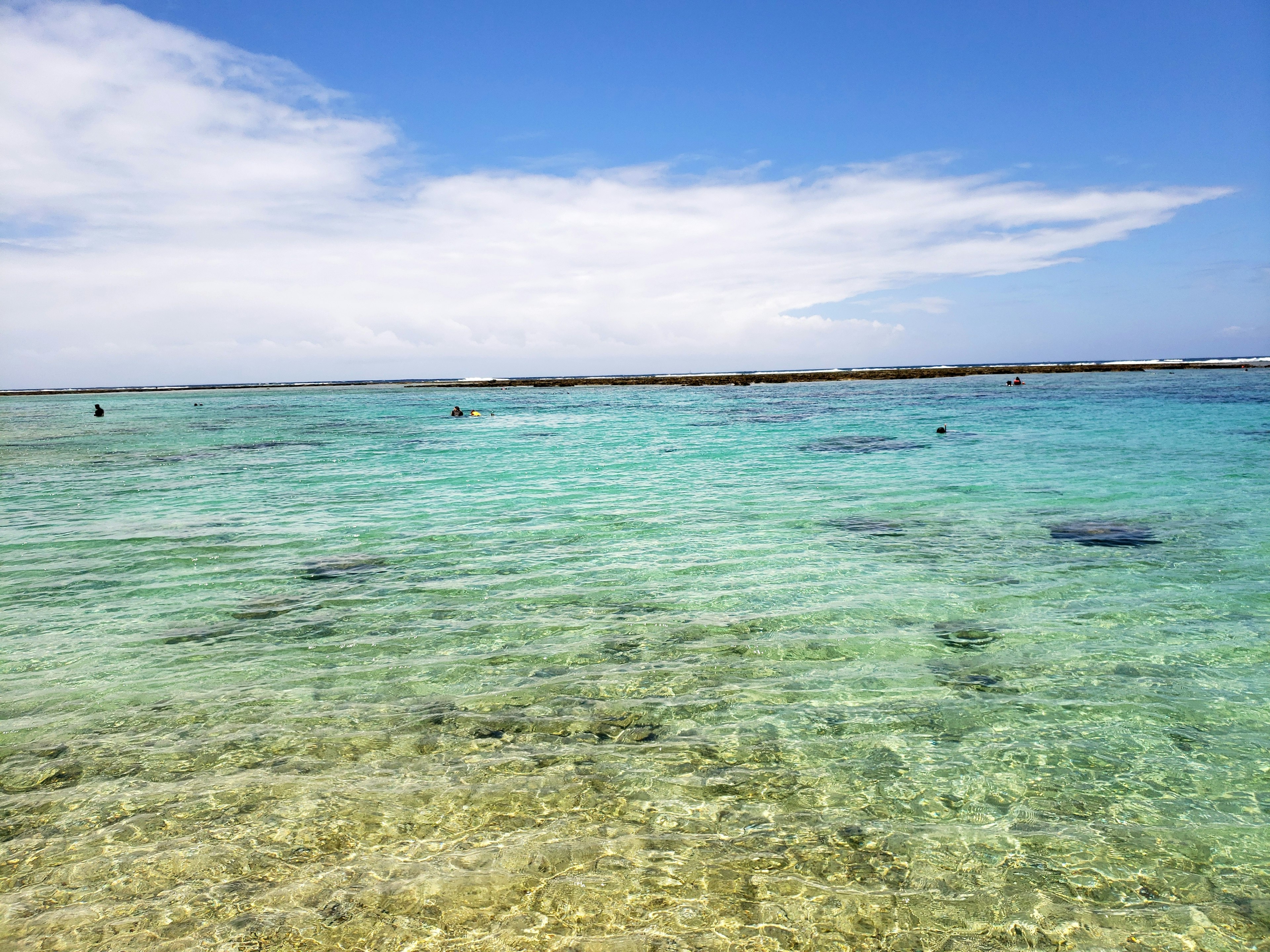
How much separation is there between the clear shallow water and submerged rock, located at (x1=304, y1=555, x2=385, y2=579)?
119 mm

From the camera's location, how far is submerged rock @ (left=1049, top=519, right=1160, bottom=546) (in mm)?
12961

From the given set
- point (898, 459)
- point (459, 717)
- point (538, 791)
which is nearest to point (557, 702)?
point (459, 717)

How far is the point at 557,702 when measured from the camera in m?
7.04

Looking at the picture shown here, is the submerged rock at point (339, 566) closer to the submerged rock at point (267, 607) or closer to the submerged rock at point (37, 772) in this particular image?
the submerged rock at point (267, 607)

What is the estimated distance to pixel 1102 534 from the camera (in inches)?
538

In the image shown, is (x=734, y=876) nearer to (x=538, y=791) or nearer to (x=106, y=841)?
(x=538, y=791)

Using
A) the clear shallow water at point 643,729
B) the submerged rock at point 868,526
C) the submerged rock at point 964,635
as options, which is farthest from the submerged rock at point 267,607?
the submerged rock at point 868,526

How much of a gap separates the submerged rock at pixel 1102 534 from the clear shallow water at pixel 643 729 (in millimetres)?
176

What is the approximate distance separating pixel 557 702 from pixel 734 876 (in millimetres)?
2915

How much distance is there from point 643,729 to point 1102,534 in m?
11.5

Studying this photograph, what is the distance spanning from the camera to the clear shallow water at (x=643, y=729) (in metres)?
4.28

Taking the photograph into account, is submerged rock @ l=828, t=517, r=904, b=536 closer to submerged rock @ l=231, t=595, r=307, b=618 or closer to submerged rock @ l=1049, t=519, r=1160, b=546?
submerged rock @ l=1049, t=519, r=1160, b=546

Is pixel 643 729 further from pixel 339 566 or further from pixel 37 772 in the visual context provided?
pixel 339 566

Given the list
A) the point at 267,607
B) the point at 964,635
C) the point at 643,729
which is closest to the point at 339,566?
the point at 267,607
